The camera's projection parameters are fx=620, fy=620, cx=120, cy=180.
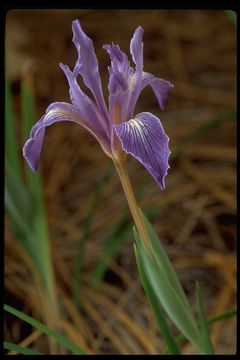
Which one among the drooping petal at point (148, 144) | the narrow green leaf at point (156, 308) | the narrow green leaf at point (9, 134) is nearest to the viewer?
the drooping petal at point (148, 144)

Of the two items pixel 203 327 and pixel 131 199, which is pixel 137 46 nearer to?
pixel 131 199

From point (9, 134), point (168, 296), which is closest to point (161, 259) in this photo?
point (168, 296)

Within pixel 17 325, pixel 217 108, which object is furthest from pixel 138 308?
pixel 217 108

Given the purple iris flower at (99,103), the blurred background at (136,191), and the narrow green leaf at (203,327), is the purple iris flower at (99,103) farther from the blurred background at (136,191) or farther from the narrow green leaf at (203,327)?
the blurred background at (136,191)

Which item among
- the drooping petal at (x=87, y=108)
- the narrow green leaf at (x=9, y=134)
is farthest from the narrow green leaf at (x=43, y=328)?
the narrow green leaf at (x=9, y=134)

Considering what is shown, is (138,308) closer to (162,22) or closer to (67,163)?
(67,163)
